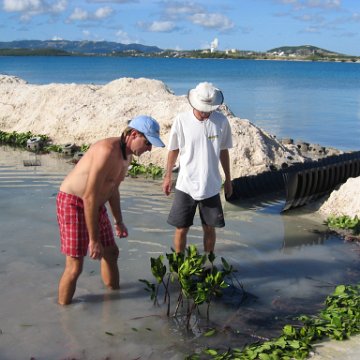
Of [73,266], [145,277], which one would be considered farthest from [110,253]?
[145,277]

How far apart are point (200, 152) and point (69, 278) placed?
1790mm

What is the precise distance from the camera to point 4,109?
54.3ft

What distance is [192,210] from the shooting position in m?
5.90

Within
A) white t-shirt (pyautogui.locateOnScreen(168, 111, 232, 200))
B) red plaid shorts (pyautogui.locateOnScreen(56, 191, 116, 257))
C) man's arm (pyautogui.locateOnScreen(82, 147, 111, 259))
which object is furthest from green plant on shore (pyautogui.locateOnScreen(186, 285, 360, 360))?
white t-shirt (pyautogui.locateOnScreen(168, 111, 232, 200))

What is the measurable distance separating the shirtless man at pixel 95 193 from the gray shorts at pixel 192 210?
725mm

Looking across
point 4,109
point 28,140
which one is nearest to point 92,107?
point 28,140

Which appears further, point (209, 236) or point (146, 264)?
point (146, 264)

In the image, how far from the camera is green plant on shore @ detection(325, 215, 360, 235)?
8094 mm

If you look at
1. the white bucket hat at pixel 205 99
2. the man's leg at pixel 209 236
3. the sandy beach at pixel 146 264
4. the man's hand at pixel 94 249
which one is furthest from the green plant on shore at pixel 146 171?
the man's hand at pixel 94 249

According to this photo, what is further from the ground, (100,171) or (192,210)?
(100,171)

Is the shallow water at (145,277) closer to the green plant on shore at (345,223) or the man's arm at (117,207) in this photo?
the green plant on shore at (345,223)

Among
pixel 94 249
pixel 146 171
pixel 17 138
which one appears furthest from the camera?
pixel 17 138

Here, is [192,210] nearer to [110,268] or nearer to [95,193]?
[110,268]

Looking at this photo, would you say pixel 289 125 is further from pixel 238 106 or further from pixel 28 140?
pixel 28 140
